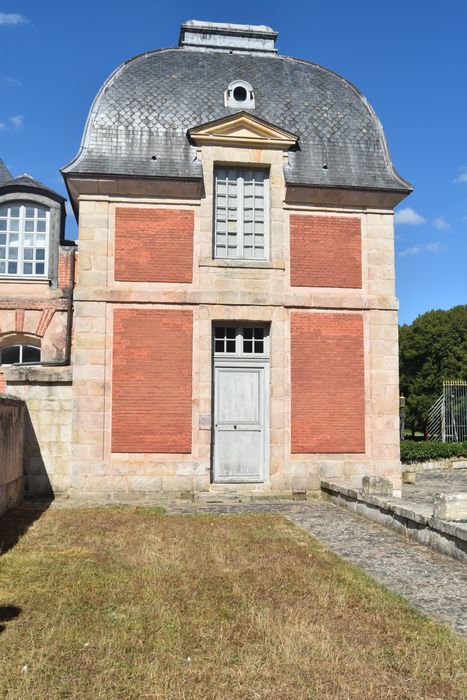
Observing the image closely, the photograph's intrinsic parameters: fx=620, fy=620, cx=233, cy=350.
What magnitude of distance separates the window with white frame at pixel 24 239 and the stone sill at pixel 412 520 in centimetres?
811

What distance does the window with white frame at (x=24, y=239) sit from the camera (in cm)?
1336

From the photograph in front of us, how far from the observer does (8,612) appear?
4418mm

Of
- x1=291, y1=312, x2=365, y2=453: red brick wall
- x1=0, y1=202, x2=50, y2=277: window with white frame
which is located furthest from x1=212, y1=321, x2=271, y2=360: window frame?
x1=0, y1=202, x2=50, y2=277: window with white frame

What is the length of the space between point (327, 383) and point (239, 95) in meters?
5.63

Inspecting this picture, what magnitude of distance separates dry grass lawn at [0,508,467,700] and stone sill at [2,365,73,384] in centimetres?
416

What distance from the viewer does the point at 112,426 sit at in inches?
411

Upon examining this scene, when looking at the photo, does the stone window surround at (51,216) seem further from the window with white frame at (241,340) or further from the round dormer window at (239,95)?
the round dormer window at (239,95)

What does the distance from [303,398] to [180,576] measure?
5833 millimetres

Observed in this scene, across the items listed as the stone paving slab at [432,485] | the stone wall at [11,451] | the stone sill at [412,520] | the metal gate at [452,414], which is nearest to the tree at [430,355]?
the metal gate at [452,414]

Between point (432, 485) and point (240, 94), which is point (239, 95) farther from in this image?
point (432, 485)

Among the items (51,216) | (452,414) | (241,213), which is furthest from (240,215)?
(452,414)

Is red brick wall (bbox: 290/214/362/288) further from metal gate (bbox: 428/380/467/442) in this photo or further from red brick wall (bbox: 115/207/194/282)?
metal gate (bbox: 428/380/467/442)

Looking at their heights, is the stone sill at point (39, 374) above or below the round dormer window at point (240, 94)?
below

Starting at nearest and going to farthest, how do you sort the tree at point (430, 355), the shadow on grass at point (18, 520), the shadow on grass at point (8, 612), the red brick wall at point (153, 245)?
1. the shadow on grass at point (8, 612)
2. the shadow on grass at point (18, 520)
3. the red brick wall at point (153, 245)
4. the tree at point (430, 355)
